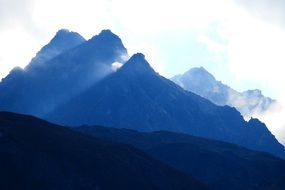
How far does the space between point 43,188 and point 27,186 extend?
18.8ft

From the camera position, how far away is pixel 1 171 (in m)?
199

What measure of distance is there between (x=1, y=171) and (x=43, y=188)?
15211 mm

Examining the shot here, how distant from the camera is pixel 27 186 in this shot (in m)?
195

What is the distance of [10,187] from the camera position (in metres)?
192

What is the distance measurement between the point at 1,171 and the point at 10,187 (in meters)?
9.48

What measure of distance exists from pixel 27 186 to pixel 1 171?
36.0 feet

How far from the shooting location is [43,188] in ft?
651

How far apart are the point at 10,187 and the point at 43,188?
38.4 feet

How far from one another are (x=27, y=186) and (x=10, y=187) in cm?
600
